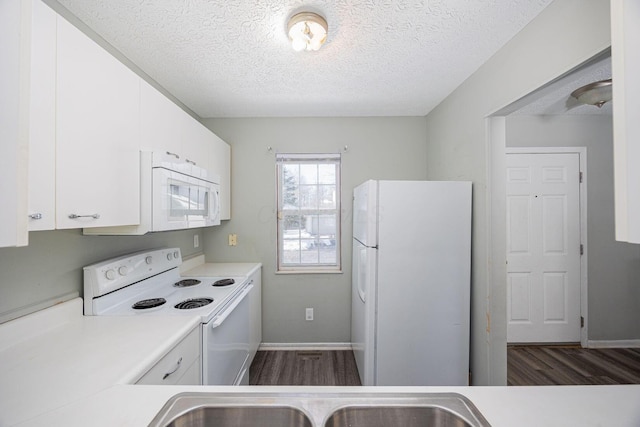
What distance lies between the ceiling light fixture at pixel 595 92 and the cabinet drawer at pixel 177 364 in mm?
2974

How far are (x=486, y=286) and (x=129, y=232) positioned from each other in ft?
7.22

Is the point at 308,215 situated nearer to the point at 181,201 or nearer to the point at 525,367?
the point at 181,201

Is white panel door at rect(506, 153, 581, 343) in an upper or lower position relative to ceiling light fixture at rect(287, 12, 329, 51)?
lower

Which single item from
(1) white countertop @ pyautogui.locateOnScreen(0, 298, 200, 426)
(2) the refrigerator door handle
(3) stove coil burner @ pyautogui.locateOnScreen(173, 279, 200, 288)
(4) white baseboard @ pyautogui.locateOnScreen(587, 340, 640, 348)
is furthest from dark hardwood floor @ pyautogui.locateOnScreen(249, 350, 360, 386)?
(4) white baseboard @ pyautogui.locateOnScreen(587, 340, 640, 348)

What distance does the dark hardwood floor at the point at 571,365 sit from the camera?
2.22 metres

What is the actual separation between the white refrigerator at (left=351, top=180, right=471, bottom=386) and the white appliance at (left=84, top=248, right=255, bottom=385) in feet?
3.18

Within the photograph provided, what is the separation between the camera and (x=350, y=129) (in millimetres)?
2816

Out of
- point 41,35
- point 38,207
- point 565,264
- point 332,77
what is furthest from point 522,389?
point 565,264

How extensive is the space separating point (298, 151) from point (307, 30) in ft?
4.80

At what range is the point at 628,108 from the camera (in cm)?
53

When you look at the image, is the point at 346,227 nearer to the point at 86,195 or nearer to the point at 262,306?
the point at 262,306

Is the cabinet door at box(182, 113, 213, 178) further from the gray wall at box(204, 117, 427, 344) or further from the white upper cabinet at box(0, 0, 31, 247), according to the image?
the white upper cabinet at box(0, 0, 31, 247)

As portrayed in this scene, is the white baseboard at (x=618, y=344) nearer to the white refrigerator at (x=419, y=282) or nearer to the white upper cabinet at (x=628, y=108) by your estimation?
the white refrigerator at (x=419, y=282)

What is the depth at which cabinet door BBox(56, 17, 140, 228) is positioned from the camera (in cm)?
98
